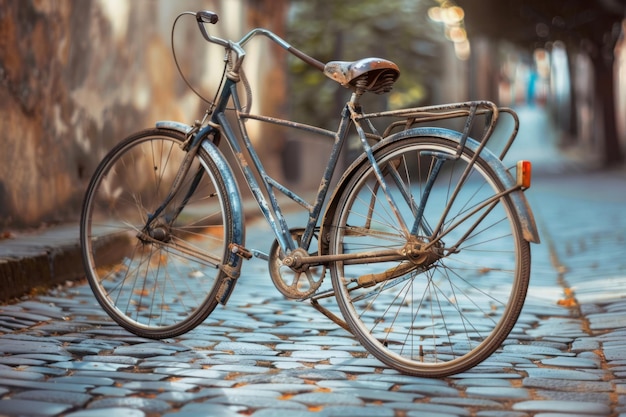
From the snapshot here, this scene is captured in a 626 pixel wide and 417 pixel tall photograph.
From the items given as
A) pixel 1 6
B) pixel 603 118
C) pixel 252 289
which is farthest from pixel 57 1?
pixel 603 118

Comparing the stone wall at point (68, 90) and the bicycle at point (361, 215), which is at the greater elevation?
the stone wall at point (68, 90)

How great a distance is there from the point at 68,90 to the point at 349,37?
13224 millimetres

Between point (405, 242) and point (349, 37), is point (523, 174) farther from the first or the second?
point (349, 37)

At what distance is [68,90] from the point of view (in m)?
7.82

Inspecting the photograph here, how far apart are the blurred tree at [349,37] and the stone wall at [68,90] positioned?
9168 millimetres

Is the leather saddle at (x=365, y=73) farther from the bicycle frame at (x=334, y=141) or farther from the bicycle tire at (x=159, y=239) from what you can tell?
the bicycle tire at (x=159, y=239)

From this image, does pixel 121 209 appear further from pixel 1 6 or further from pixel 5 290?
pixel 5 290

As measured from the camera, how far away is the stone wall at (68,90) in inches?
269

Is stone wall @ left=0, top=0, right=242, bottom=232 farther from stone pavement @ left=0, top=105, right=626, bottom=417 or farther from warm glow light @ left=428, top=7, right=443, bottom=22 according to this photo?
warm glow light @ left=428, top=7, right=443, bottom=22

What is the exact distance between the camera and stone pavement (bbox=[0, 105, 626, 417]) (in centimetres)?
326

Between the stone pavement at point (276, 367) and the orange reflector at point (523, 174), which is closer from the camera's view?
the stone pavement at point (276, 367)

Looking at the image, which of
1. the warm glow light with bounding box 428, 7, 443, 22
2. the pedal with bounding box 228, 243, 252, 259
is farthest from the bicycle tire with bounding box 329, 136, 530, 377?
the warm glow light with bounding box 428, 7, 443, 22

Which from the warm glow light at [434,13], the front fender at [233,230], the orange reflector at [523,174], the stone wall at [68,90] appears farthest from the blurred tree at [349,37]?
the orange reflector at [523,174]

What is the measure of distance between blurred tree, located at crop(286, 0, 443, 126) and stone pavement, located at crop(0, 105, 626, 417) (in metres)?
13.9
